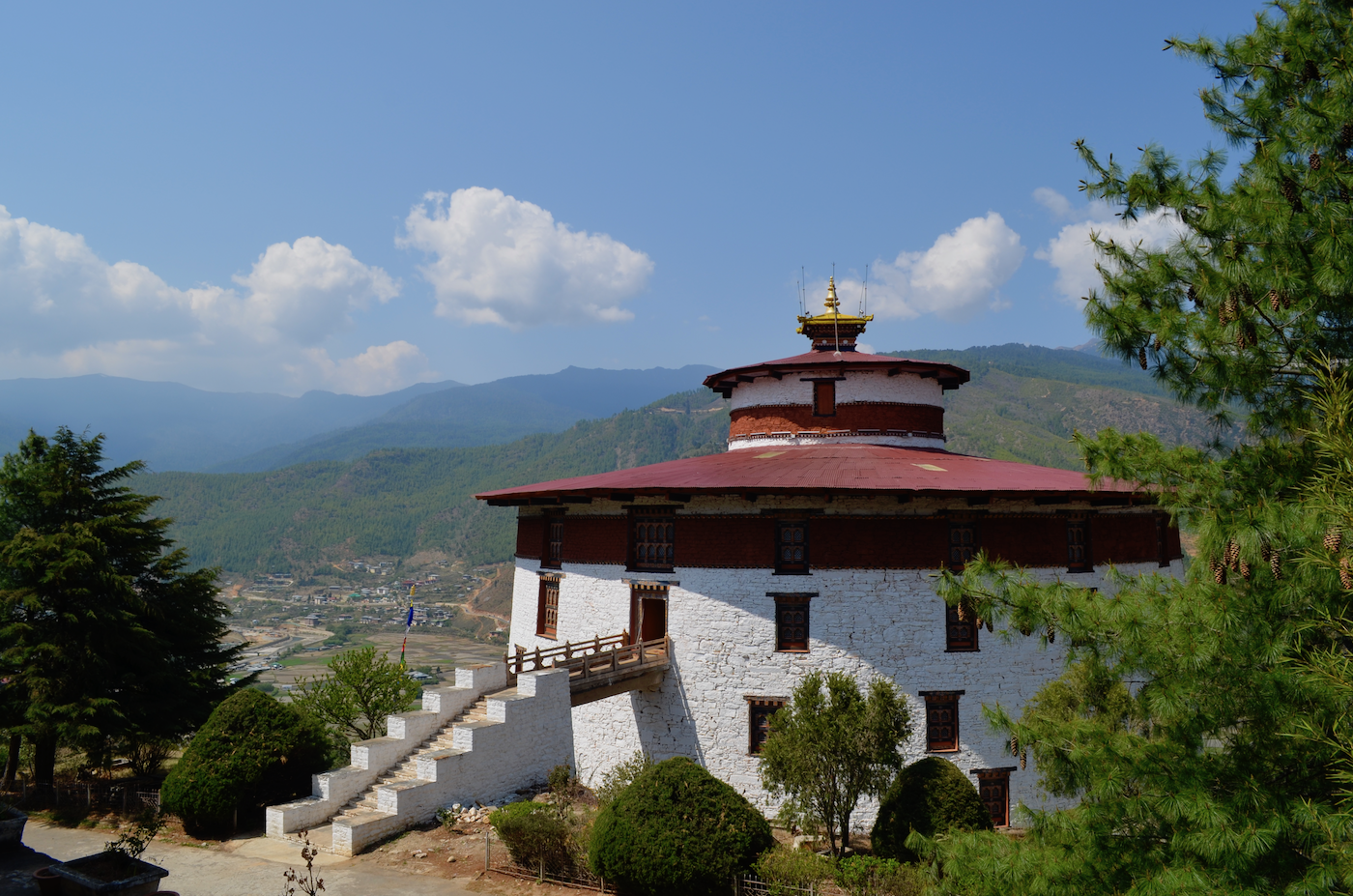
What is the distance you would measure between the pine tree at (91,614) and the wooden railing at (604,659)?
9027 mm

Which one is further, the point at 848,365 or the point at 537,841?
the point at 848,365

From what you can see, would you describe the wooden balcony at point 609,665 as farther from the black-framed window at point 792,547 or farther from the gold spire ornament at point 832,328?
the gold spire ornament at point 832,328

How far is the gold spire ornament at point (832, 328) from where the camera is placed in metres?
31.2

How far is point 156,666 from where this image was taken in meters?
22.4

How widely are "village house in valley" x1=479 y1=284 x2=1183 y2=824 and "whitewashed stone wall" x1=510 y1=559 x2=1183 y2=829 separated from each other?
3 cm

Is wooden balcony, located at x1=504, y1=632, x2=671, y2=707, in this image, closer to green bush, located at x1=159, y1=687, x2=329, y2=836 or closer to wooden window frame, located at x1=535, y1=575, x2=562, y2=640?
wooden window frame, located at x1=535, y1=575, x2=562, y2=640

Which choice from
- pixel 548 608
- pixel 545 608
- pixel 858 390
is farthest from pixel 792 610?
pixel 858 390

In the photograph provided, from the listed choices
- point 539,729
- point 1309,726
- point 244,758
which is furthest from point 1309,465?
A: point 244,758

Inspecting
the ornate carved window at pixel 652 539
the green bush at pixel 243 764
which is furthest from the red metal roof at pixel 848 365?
the green bush at pixel 243 764

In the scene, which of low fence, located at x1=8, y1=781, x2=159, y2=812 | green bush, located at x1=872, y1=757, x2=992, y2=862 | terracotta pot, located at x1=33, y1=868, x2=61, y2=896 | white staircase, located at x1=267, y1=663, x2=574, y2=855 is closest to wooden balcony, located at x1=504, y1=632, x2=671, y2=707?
white staircase, located at x1=267, y1=663, x2=574, y2=855

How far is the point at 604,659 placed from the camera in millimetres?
21188

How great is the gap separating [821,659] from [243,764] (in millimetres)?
12956

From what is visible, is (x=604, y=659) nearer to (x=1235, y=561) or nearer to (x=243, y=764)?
(x=243, y=764)

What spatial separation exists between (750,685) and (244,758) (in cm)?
1132
